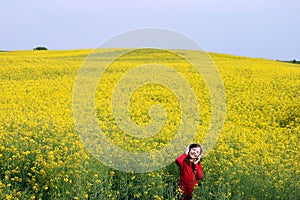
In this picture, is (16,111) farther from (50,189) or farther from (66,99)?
(50,189)

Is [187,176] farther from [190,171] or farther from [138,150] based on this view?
[138,150]

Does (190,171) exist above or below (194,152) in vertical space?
below

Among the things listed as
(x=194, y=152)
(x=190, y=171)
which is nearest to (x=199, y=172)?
(x=190, y=171)

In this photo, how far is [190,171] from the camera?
24.4 ft

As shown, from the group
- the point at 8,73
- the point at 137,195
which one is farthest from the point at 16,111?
the point at 8,73

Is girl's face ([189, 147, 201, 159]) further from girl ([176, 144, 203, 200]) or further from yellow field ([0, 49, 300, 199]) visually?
yellow field ([0, 49, 300, 199])

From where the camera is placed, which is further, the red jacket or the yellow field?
the red jacket

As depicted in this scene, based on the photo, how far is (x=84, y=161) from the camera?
761 cm

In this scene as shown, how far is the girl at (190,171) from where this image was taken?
7402mm

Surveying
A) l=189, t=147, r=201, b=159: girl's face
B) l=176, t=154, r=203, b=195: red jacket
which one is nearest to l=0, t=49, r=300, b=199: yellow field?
l=176, t=154, r=203, b=195: red jacket

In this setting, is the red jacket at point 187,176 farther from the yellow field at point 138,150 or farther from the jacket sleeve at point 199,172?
the yellow field at point 138,150

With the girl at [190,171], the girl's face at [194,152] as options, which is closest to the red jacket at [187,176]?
the girl at [190,171]

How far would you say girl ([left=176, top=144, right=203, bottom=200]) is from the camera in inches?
291

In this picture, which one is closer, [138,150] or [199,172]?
[199,172]
